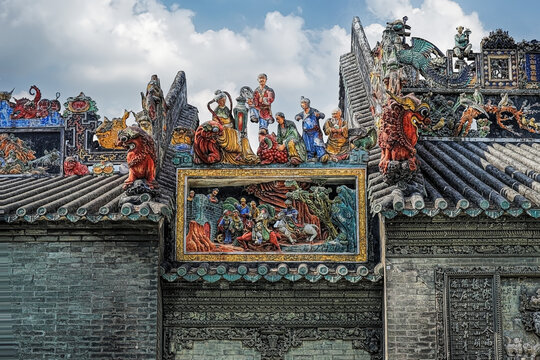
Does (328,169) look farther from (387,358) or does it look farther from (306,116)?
(387,358)

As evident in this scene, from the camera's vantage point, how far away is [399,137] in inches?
540

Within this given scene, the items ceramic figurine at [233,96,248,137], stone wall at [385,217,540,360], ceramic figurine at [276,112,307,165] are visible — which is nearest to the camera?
stone wall at [385,217,540,360]

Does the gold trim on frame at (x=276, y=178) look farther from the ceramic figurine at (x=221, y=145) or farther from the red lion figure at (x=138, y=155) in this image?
the red lion figure at (x=138, y=155)

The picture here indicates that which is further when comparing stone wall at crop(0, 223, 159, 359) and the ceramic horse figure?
→ the ceramic horse figure

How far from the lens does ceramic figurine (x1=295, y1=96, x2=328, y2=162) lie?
14625mm

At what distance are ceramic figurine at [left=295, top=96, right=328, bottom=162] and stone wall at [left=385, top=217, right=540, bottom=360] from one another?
1.82m

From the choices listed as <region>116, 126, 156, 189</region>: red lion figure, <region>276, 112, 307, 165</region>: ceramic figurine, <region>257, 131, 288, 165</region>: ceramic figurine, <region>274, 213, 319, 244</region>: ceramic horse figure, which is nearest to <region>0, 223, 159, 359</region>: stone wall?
<region>116, 126, 156, 189</region>: red lion figure

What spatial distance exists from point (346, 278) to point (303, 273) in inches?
26.4

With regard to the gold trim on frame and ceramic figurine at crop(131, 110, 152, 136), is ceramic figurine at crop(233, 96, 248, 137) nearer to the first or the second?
the gold trim on frame

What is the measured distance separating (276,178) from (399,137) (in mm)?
2141

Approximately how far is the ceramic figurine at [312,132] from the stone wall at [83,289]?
113 inches

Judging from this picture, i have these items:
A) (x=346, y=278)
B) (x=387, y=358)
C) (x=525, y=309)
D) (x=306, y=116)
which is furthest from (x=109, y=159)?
(x=525, y=309)

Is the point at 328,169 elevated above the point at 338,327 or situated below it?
above

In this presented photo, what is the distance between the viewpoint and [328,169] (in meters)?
14.6
